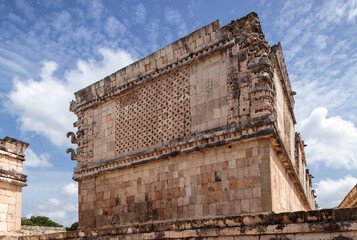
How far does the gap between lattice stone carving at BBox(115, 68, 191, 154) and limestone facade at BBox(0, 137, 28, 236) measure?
3262 millimetres

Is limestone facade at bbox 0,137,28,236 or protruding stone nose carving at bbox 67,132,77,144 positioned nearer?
limestone facade at bbox 0,137,28,236

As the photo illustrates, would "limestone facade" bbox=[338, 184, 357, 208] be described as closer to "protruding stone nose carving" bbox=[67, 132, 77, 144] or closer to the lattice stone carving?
the lattice stone carving

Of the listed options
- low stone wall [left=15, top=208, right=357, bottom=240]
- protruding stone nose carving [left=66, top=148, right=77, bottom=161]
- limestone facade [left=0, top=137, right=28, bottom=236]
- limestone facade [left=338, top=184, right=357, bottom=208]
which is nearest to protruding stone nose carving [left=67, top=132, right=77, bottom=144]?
protruding stone nose carving [left=66, top=148, right=77, bottom=161]

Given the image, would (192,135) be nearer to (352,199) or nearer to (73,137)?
(73,137)

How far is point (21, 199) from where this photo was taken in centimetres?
1065

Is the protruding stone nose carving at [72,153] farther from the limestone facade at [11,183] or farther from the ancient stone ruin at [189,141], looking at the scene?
the limestone facade at [11,183]

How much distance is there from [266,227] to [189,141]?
12.6ft

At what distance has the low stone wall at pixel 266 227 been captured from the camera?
12.5ft

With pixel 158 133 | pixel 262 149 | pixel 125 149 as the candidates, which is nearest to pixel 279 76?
pixel 262 149

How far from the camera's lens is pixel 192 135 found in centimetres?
797

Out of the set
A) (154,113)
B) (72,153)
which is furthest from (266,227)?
(72,153)

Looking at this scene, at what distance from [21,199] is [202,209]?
5.97m

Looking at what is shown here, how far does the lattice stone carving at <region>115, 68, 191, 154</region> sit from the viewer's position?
8.48 meters

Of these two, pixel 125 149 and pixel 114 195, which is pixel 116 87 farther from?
pixel 114 195
